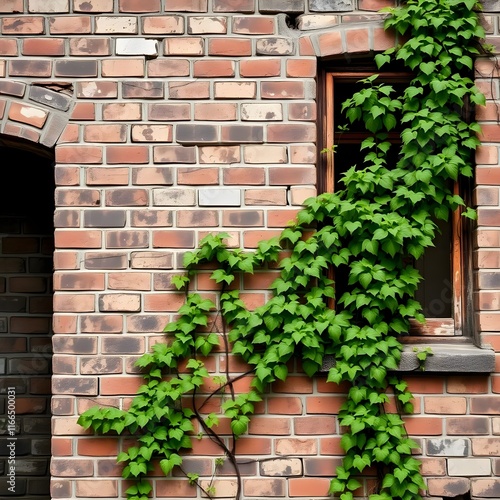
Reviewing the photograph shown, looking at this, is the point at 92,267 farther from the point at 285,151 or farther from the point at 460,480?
the point at 460,480

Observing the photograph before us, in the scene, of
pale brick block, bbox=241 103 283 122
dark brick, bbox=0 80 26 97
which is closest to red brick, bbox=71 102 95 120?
dark brick, bbox=0 80 26 97

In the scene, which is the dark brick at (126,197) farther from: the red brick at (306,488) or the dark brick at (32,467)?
the dark brick at (32,467)

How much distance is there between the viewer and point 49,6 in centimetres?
310

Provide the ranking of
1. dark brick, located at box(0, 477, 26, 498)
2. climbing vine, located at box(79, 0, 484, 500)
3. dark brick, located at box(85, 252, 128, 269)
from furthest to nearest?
dark brick, located at box(0, 477, 26, 498) < dark brick, located at box(85, 252, 128, 269) < climbing vine, located at box(79, 0, 484, 500)

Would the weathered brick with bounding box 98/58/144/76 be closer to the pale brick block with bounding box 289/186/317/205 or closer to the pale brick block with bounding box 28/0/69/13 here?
the pale brick block with bounding box 28/0/69/13

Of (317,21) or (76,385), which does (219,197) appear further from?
(76,385)

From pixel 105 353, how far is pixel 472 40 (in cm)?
217

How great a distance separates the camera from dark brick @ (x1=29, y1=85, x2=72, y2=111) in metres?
3.06

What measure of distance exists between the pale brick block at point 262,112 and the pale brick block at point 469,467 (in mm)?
1699

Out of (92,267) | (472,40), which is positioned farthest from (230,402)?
(472,40)

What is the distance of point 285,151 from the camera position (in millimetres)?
3064

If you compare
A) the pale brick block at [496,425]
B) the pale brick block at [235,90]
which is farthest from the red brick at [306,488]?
the pale brick block at [235,90]

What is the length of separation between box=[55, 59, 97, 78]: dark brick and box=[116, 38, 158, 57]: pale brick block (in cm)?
14

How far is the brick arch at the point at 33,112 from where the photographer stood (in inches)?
120
